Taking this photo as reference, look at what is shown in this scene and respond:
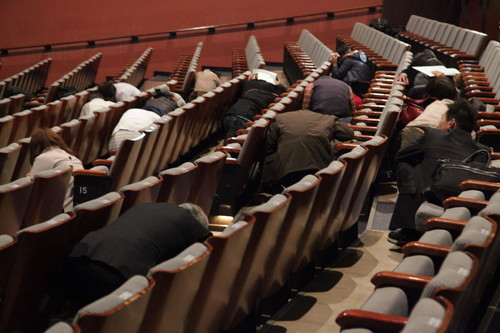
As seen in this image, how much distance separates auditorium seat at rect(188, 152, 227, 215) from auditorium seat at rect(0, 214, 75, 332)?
Result: 236 mm

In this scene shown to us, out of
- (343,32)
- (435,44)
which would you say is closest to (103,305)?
(435,44)

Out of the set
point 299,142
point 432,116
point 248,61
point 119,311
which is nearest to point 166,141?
point 299,142

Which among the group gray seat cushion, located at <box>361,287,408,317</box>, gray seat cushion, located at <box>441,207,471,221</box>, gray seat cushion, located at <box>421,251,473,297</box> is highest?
gray seat cushion, located at <box>421,251,473,297</box>

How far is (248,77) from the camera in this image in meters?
1.41

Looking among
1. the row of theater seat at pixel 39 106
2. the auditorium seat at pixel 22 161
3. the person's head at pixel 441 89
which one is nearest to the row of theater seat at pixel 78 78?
the row of theater seat at pixel 39 106

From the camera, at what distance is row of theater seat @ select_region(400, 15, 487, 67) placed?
1.47m

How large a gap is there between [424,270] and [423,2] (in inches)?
82.3

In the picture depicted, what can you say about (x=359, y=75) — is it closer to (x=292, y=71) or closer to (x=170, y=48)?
(x=292, y=71)

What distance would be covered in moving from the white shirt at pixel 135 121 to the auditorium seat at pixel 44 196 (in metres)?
0.35

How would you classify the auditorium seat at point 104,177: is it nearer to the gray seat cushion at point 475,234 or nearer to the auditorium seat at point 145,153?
the auditorium seat at point 145,153

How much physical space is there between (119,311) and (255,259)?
0.17m

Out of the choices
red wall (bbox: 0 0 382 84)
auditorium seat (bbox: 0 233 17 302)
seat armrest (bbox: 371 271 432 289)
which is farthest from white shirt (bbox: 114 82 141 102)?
red wall (bbox: 0 0 382 84)

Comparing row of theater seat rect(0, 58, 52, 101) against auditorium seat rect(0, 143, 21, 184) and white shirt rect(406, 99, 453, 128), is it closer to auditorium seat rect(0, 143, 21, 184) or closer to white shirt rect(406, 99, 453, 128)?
auditorium seat rect(0, 143, 21, 184)

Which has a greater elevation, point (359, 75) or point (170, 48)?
point (359, 75)
